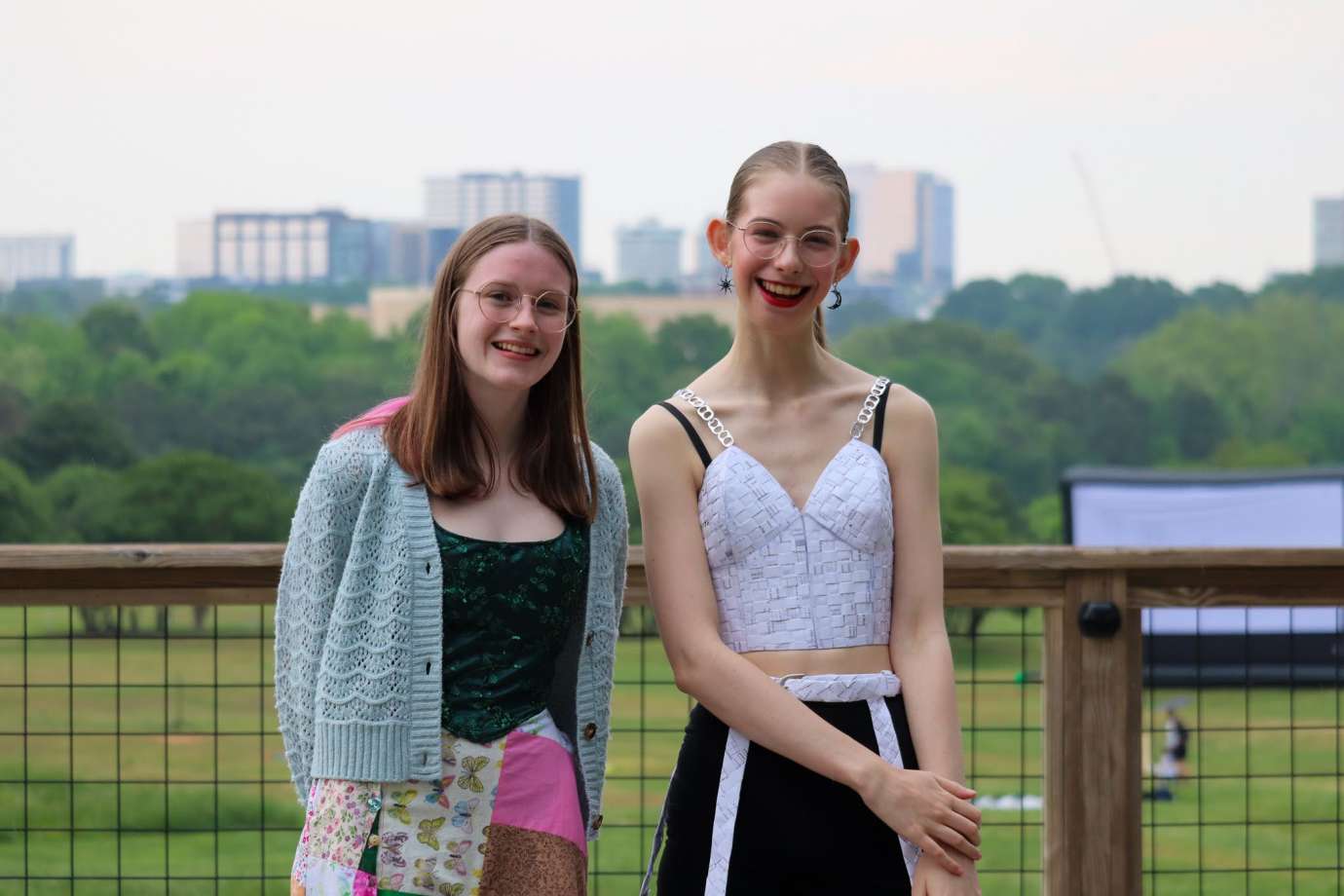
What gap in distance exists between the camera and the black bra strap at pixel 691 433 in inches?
92.1

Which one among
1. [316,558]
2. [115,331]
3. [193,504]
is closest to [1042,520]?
[193,504]

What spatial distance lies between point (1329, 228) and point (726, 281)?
147 ft

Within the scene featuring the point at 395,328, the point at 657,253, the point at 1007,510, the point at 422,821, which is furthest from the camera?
the point at 657,253

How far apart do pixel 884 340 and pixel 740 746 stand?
Answer: 29.6m

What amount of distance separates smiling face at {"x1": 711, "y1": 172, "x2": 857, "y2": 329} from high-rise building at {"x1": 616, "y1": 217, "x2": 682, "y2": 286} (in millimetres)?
37891

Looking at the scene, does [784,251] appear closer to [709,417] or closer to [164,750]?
[709,417]

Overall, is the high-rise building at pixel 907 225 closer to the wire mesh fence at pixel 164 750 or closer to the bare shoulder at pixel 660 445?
the wire mesh fence at pixel 164 750

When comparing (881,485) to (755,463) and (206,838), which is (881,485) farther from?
(206,838)

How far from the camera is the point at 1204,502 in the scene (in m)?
14.9

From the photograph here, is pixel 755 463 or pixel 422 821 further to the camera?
pixel 755 463

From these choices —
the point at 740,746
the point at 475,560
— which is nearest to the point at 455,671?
the point at 475,560

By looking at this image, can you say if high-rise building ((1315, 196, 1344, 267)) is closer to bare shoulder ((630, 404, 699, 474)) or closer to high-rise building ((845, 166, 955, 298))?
high-rise building ((845, 166, 955, 298))

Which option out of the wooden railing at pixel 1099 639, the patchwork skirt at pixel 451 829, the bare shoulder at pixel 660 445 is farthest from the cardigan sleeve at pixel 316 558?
the wooden railing at pixel 1099 639

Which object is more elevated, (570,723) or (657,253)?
(657,253)
